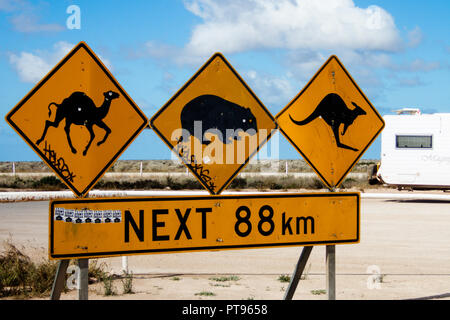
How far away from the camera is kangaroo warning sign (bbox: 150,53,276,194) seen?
5.18 metres

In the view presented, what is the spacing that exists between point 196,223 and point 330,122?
1.73 metres

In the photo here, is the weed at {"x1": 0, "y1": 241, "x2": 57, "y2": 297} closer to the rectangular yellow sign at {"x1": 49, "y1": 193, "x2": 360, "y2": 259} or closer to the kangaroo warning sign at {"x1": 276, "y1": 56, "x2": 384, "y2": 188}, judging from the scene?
the rectangular yellow sign at {"x1": 49, "y1": 193, "x2": 360, "y2": 259}

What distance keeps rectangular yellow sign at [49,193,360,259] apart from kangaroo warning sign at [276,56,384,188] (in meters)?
0.36

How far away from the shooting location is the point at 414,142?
71.9ft

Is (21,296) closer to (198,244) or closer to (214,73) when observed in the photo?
(198,244)

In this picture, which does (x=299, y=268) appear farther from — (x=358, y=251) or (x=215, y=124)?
(x=358, y=251)

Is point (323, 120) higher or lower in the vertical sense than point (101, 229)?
higher

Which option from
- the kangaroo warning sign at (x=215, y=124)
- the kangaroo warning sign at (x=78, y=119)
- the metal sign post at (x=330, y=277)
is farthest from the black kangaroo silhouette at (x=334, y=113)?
the kangaroo warning sign at (x=78, y=119)

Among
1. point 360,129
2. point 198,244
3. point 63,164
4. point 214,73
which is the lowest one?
point 198,244

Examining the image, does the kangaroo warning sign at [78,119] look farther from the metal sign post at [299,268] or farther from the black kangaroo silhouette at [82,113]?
the metal sign post at [299,268]

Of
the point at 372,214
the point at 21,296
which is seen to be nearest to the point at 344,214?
the point at 21,296

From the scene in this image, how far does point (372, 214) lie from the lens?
59.0 ft

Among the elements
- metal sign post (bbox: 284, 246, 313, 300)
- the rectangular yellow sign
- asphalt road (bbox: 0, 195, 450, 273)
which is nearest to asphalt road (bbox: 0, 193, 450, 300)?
asphalt road (bbox: 0, 195, 450, 273)
